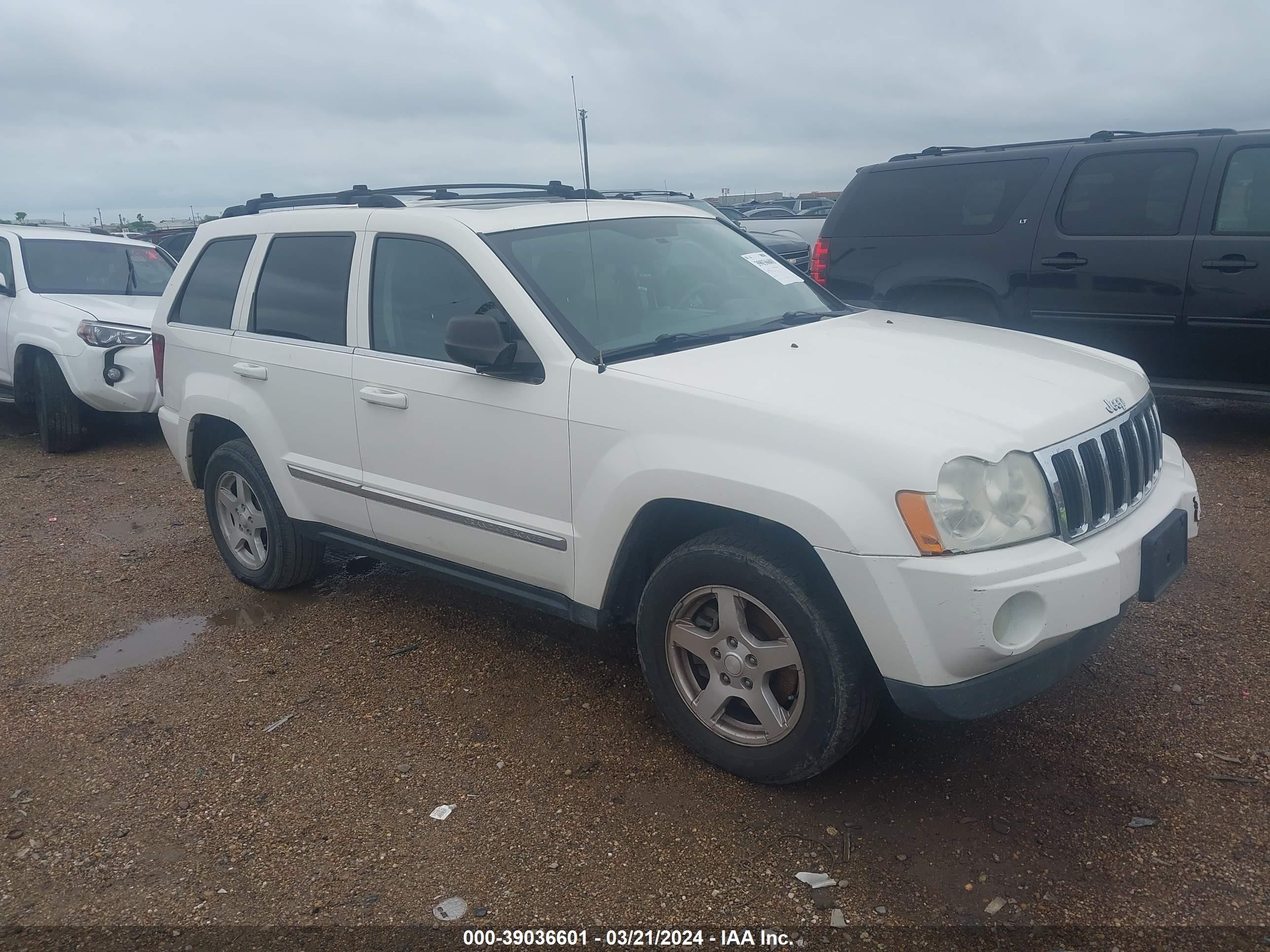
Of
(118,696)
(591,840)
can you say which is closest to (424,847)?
(591,840)

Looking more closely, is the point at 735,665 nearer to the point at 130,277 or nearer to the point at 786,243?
the point at 130,277

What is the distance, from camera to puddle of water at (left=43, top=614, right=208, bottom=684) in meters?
4.23

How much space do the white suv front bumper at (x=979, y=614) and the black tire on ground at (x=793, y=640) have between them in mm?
119

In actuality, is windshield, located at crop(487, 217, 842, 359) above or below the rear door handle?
above

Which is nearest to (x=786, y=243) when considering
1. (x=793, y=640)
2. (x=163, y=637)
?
(x=163, y=637)

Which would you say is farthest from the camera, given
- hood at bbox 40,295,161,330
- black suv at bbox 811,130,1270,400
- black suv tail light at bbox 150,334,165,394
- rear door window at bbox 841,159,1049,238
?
hood at bbox 40,295,161,330

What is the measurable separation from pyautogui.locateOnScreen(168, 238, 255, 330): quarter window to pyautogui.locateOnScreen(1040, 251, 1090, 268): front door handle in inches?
195

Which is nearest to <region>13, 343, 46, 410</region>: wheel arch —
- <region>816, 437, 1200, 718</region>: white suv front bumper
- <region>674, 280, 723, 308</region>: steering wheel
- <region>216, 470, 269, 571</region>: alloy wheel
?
<region>216, 470, 269, 571</region>: alloy wheel

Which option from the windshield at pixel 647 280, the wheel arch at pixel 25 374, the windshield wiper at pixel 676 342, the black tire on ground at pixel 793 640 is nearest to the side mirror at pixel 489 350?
the windshield at pixel 647 280

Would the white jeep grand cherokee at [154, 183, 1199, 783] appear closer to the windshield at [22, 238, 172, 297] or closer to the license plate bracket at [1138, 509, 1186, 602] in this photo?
the license plate bracket at [1138, 509, 1186, 602]

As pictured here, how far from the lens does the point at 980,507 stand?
2641 mm

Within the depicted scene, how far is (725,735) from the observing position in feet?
10.3

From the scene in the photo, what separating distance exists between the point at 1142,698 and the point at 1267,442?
4.12 m

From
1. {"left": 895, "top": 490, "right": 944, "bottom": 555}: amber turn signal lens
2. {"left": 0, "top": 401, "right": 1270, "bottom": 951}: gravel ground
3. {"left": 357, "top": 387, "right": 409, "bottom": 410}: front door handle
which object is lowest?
{"left": 0, "top": 401, "right": 1270, "bottom": 951}: gravel ground
